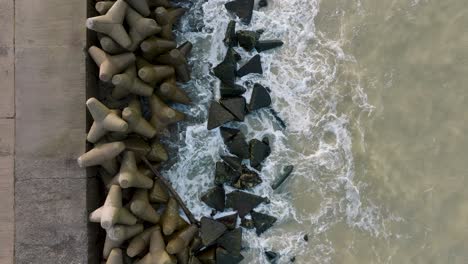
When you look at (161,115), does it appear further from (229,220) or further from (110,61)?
(229,220)

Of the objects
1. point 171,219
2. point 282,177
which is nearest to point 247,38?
point 282,177

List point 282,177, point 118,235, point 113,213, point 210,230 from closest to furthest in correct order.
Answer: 1. point 113,213
2. point 118,235
3. point 210,230
4. point 282,177

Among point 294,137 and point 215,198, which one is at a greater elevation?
point 294,137

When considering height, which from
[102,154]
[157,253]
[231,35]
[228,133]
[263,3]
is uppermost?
[263,3]

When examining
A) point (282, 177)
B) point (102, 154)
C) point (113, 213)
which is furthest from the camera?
point (282, 177)

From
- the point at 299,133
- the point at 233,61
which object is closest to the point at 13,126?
the point at 233,61

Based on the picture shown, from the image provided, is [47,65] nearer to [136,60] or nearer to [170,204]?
[136,60]

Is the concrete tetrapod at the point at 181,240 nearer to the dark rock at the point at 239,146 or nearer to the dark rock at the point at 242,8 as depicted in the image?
the dark rock at the point at 239,146

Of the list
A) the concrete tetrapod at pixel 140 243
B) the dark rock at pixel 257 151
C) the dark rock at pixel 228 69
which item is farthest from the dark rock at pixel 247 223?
the dark rock at pixel 228 69
